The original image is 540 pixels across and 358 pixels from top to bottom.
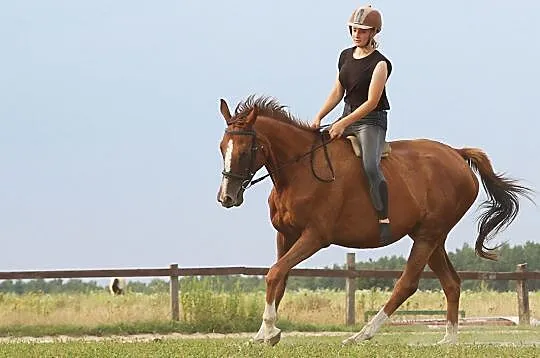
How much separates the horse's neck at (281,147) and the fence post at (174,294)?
10.7 m

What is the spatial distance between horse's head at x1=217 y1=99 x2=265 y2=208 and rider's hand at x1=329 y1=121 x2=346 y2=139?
2.94ft

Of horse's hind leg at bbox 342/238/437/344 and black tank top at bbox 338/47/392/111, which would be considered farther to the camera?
horse's hind leg at bbox 342/238/437/344

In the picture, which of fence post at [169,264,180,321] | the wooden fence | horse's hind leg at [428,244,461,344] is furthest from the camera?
fence post at [169,264,180,321]

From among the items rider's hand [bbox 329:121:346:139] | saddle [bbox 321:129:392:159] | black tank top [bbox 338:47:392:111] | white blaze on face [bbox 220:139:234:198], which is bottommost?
white blaze on face [bbox 220:139:234:198]

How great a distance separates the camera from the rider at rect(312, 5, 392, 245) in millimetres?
10781

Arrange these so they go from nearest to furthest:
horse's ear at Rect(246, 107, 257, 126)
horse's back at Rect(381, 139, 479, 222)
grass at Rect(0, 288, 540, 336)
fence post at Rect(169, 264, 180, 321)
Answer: horse's ear at Rect(246, 107, 257, 126) < horse's back at Rect(381, 139, 479, 222) < grass at Rect(0, 288, 540, 336) < fence post at Rect(169, 264, 180, 321)

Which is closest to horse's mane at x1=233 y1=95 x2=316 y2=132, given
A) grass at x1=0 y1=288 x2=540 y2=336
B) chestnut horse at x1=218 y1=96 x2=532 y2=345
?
chestnut horse at x1=218 y1=96 x2=532 y2=345

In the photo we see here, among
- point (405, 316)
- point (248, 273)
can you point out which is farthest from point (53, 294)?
point (405, 316)

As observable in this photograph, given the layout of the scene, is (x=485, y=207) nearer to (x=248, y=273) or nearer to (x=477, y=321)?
(x=248, y=273)

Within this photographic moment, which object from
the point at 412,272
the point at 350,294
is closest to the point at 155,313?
the point at 350,294

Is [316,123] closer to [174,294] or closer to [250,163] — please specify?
[250,163]

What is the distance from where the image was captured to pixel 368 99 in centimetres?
1088

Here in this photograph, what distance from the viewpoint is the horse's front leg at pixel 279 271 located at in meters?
10.2

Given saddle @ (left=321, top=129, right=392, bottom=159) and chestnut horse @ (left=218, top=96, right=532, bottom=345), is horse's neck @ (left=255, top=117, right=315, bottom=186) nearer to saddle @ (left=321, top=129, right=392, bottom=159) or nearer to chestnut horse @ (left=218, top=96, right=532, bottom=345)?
chestnut horse @ (left=218, top=96, right=532, bottom=345)
